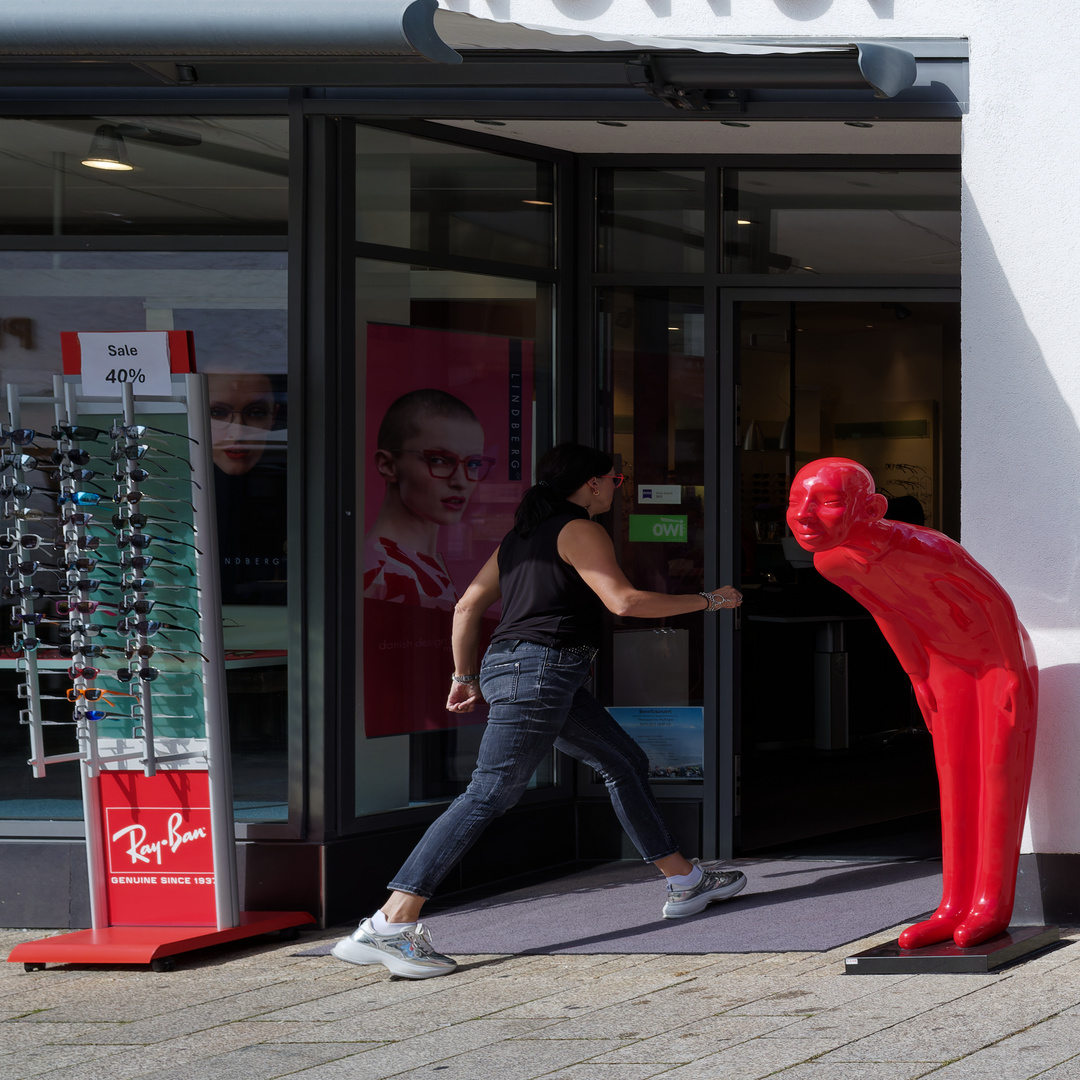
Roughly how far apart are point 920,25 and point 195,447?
2920 mm

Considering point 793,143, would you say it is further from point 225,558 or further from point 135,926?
point 135,926

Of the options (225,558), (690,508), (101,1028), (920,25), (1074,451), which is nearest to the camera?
(101,1028)

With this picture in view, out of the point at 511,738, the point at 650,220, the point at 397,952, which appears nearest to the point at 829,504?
the point at 511,738

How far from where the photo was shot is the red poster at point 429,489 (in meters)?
5.29

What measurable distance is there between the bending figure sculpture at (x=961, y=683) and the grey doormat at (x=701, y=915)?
552mm

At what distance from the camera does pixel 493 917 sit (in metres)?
5.05

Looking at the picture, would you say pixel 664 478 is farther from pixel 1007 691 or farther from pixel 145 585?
pixel 145 585

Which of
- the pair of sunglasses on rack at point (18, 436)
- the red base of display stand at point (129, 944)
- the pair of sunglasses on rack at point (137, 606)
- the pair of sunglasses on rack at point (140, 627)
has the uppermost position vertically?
the pair of sunglasses on rack at point (18, 436)

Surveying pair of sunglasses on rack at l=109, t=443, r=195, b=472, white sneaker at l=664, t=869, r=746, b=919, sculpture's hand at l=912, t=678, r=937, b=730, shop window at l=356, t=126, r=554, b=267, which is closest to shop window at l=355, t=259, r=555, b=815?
shop window at l=356, t=126, r=554, b=267

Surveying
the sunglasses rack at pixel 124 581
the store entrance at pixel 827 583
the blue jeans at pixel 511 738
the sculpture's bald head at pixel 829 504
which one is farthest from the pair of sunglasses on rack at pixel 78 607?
the store entrance at pixel 827 583

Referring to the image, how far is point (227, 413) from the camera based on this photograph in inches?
207

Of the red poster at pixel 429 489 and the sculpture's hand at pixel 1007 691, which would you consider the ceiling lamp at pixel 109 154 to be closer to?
the red poster at pixel 429 489

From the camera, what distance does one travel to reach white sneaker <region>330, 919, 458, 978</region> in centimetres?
428

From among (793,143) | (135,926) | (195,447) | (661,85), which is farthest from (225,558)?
(793,143)
